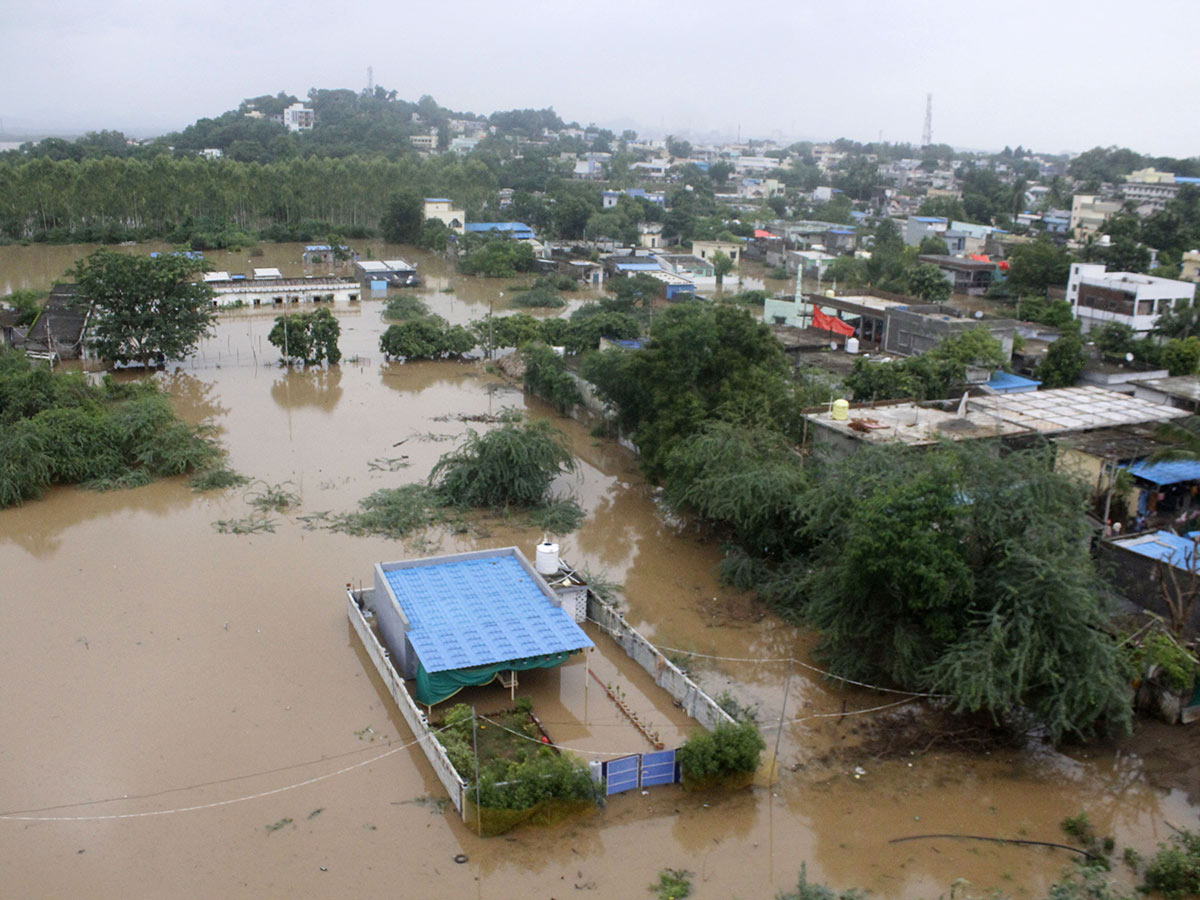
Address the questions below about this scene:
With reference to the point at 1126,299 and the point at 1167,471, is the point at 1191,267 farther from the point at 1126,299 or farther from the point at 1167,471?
the point at 1167,471

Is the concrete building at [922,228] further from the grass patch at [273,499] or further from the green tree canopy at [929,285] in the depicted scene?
the grass patch at [273,499]

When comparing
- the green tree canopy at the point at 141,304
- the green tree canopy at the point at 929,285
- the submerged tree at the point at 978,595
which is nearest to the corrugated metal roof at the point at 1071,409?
the submerged tree at the point at 978,595

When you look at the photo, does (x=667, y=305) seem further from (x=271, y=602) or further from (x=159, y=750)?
(x=159, y=750)

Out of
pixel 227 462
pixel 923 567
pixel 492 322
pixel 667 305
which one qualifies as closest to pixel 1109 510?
pixel 923 567

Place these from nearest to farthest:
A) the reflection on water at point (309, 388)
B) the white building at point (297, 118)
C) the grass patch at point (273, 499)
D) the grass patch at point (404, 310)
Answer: the grass patch at point (273, 499), the reflection on water at point (309, 388), the grass patch at point (404, 310), the white building at point (297, 118)

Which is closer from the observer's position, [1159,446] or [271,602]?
[271,602]

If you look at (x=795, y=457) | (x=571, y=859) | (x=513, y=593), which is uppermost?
(x=795, y=457)

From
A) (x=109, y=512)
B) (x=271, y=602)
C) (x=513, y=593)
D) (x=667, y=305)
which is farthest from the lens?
(x=667, y=305)
